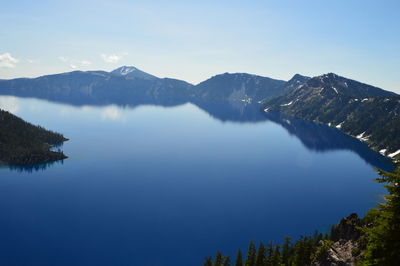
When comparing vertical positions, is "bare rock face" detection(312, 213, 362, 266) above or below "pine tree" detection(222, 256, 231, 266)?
above

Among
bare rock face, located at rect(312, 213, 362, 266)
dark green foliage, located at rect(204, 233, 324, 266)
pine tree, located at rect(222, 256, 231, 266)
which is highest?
bare rock face, located at rect(312, 213, 362, 266)

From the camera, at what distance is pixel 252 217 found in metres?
116

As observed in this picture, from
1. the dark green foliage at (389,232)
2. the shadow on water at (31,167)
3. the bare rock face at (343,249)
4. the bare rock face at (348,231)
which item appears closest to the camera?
the dark green foliage at (389,232)

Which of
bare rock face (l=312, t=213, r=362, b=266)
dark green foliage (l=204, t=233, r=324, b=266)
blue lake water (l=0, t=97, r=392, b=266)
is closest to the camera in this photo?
bare rock face (l=312, t=213, r=362, b=266)

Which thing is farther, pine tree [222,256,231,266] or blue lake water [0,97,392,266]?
blue lake water [0,97,392,266]

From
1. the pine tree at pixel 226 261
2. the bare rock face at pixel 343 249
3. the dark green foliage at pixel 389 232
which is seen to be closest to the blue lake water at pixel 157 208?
the pine tree at pixel 226 261

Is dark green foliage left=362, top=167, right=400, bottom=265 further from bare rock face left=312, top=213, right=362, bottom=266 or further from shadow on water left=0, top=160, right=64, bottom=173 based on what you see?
shadow on water left=0, top=160, right=64, bottom=173

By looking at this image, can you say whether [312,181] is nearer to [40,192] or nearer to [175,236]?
[175,236]

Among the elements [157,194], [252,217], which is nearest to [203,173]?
[157,194]

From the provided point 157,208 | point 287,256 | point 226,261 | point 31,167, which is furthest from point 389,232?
point 31,167

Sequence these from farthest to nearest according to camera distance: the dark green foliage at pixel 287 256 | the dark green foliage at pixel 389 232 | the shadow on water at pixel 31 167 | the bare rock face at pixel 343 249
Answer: the shadow on water at pixel 31 167 → the dark green foliage at pixel 287 256 → the bare rock face at pixel 343 249 → the dark green foliage at pixel 389 232

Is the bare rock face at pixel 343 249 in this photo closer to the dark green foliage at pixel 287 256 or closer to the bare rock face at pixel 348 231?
the bare rock face at pixel 348 231

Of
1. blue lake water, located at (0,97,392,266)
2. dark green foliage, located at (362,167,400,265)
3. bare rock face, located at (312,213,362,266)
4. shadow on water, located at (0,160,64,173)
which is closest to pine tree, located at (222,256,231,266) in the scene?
blue lake water, located at (0,97,392,266)

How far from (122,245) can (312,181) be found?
386 feet
